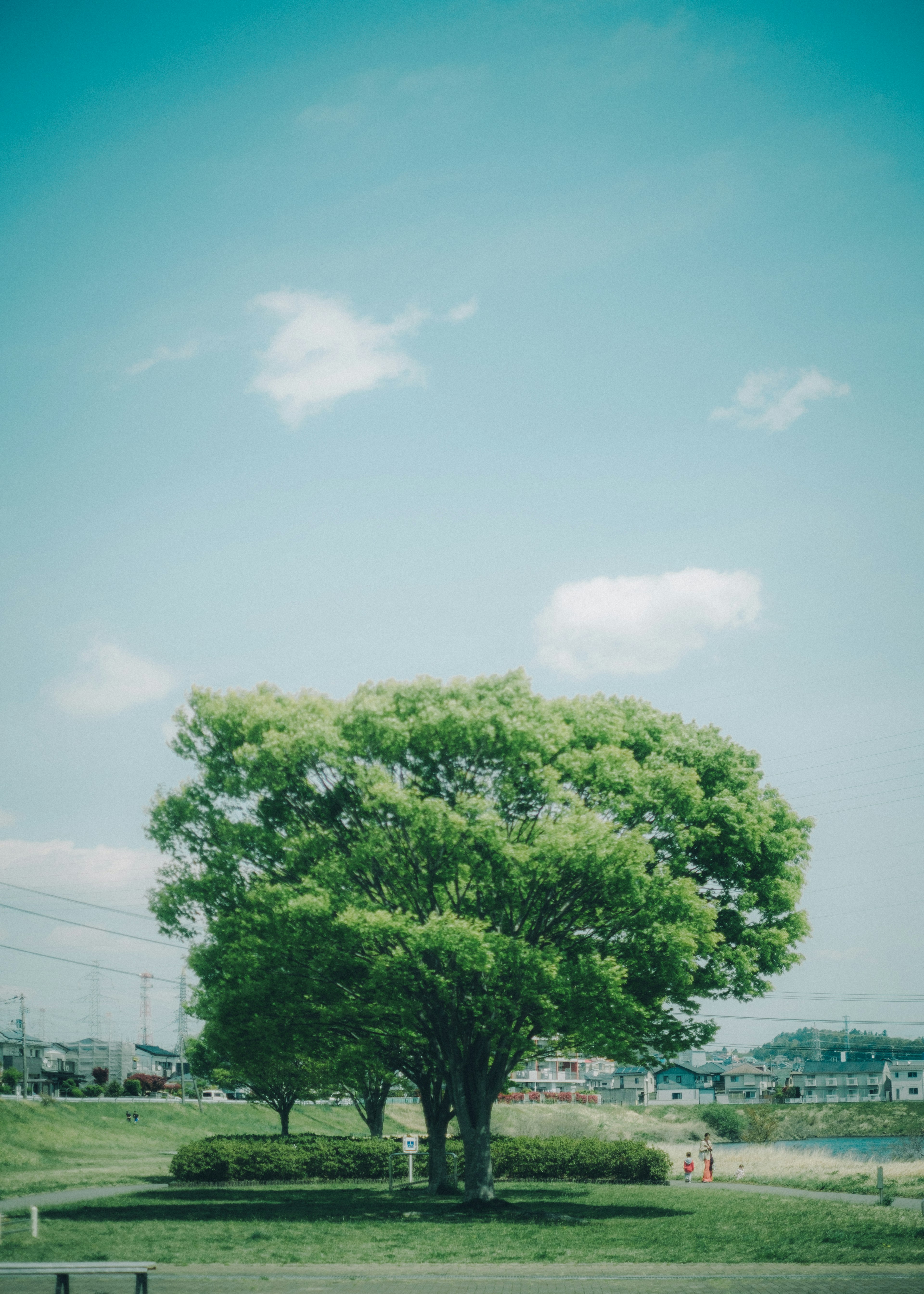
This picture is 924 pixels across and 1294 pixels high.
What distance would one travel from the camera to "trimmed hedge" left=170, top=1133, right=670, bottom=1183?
36.4 metres

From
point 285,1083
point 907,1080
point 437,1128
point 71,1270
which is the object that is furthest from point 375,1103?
point 907,1080

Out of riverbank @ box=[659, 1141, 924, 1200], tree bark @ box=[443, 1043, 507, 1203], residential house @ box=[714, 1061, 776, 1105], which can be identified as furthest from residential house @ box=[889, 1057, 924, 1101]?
tree bark @ box=[443, 1043, 507, 1203]

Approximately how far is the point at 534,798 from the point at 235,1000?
8.93 meters

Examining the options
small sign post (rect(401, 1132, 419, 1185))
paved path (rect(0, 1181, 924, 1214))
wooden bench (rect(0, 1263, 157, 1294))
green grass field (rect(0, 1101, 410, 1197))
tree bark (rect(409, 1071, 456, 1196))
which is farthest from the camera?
green grass field (rect(0, 1101, 410, 1197))

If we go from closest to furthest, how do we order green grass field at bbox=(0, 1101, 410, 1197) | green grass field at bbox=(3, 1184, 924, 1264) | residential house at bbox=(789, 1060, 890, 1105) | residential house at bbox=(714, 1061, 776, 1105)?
green grass field at bbox=(3, 1184, 924, 1264), green grass field at bbox=(0, 1101, 410, 1197), residential house at bbox=(714, 1061, 776, 1105), residential house at bbox=(789, 1060, 890, 1105)

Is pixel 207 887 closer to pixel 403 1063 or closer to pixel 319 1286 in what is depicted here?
pixel 403 1063

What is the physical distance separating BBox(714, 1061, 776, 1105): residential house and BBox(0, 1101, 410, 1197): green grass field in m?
59.5

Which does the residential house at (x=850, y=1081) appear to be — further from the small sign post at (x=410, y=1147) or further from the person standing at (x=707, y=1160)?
the small sign post at (x=410, y=1147)

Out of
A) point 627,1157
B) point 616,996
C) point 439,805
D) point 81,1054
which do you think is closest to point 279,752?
point 439,805

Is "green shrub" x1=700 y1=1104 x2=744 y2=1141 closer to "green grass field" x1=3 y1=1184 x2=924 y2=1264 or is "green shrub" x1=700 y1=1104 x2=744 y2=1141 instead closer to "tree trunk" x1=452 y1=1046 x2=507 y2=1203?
"green grass field" x1=3 y1=1184 x2=924 y2=1264

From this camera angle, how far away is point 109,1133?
198 feet

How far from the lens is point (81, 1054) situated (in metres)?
131

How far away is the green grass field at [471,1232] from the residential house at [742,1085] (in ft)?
354

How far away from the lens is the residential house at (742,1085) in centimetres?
12556
